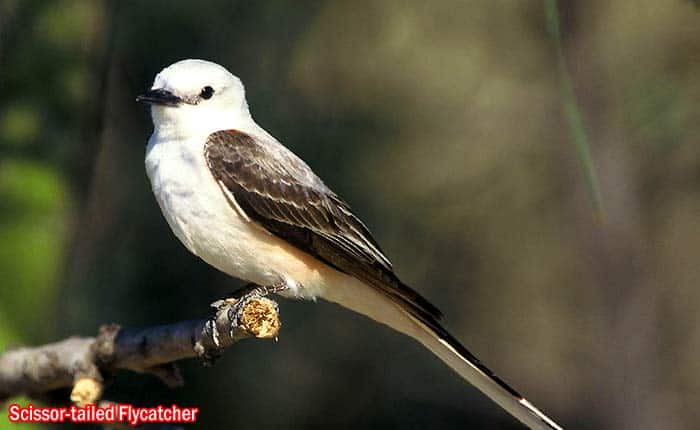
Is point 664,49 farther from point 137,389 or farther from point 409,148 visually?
point 137,389

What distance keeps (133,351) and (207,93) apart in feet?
2.82

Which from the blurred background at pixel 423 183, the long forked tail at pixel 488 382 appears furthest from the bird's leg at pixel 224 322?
the blurred background at pixel 423 183

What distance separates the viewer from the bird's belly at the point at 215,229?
10.8 ft

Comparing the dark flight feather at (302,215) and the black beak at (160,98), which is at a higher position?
the black beak at (160,98)

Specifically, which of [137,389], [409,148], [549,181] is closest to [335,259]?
[137,389]

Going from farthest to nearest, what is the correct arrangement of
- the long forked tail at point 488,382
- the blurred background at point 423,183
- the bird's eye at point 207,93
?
the blurred background at point 423,183
the bird's eye at point 207,93
the long forked tail at point 488,382

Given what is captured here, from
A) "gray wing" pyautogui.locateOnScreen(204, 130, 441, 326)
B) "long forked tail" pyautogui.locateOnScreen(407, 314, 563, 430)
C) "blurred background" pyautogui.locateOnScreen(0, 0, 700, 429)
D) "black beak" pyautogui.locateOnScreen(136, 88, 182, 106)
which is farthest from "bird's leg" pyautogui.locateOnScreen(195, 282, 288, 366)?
"blurred background" pyautogui.locateOnScreen(0, 0, 700, 429)

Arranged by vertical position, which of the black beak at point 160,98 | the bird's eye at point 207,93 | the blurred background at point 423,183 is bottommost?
the black beak at point 160,98

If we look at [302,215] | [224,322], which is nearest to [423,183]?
[302,215]

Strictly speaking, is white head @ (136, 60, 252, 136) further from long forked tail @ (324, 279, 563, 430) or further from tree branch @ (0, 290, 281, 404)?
long forked tail @ (324, 279, 563, 430)

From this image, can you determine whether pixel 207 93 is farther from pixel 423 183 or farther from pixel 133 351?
pixel 423 183

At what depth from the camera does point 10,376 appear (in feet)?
12.3

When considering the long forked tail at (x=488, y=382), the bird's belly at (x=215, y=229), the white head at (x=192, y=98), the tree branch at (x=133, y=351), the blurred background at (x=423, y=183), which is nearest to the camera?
the tree branch at (x=133, y=351)

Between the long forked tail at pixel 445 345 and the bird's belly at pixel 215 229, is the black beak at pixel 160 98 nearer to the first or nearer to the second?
the bird's belly at pixel 215 229
